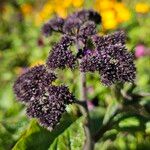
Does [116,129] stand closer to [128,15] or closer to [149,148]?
[149,148]

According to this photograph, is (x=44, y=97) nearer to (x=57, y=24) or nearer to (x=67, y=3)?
(x=57, y=24)

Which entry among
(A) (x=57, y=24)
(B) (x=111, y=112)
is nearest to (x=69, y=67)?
(A) (x=57, y=24)

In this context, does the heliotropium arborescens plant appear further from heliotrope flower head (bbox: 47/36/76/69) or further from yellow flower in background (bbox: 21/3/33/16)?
yellow flower in background (bbox: 21/3/33/16)

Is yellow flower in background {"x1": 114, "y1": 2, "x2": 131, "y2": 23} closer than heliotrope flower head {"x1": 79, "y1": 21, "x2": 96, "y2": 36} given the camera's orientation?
No

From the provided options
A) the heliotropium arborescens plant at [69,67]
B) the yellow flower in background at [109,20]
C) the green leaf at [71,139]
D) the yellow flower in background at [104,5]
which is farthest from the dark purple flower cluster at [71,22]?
the yellow flower in background at [104,5]

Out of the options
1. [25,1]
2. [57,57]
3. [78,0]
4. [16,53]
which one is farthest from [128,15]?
[57,57]

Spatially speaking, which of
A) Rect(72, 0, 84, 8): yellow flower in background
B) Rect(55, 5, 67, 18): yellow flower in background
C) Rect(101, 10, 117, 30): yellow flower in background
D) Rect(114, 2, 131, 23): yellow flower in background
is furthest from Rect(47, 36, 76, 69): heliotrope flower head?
Rect(55, 5, 67, 18): yellow flower in background

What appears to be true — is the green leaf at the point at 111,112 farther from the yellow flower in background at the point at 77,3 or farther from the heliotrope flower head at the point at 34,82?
the yellow flower in background at the point at 77,3
